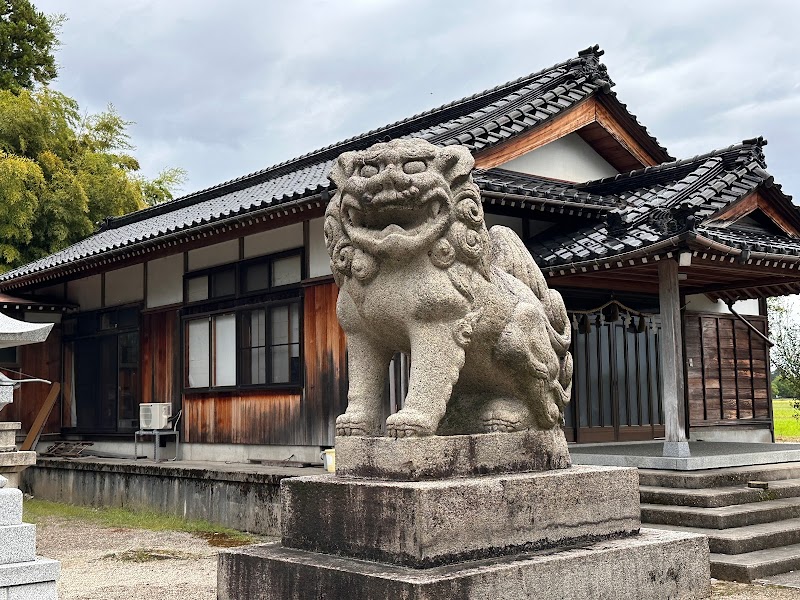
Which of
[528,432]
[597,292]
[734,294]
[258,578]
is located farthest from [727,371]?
[258,578]

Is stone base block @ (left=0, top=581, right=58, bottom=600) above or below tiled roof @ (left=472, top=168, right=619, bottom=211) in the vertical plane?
below

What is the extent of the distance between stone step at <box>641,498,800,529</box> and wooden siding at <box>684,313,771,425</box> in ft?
15.3

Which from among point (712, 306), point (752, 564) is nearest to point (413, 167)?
point (752, 564)

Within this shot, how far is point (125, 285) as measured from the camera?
603 inches

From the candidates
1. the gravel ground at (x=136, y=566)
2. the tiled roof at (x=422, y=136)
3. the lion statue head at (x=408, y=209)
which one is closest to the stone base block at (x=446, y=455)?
the lion statue head at (x=408, y=209)

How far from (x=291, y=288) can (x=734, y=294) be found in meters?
6.94

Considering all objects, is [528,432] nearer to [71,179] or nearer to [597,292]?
[597,292]

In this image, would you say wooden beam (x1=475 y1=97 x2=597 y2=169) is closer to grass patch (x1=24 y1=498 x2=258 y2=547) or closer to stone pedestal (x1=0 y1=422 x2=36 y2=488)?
grass patch (x1=24 y1=498 x2=258 y2=547)

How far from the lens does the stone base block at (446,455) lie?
4.38 metres

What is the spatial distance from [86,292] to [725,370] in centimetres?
1154

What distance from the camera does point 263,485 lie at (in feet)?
33.3

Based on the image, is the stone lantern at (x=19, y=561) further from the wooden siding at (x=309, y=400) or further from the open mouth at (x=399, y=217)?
the wooden siding at (x=309, y=400)

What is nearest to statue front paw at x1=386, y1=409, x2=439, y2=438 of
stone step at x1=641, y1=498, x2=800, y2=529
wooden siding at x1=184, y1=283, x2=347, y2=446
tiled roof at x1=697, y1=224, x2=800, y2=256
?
stone step at x1=641, y1=498, x2=800, y2=529

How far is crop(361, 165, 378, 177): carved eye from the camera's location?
4617 millimetres
